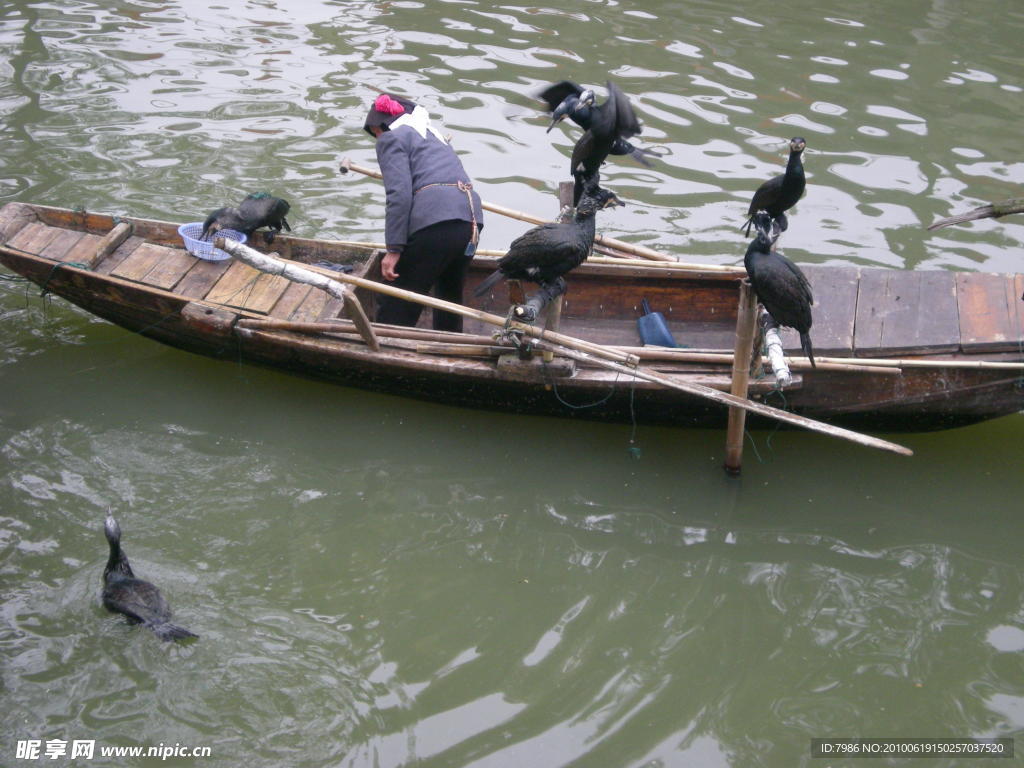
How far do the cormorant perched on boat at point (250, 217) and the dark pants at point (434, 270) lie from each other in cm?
96

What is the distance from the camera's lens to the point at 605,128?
14.3 feet

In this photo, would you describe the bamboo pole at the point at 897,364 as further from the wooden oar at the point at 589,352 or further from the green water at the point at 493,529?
the green water at the point at 493,529

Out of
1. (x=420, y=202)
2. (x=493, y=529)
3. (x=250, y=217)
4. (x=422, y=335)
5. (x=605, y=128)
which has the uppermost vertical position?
(x=605, y=128)

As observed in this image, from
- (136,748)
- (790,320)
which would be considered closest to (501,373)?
(790,320)

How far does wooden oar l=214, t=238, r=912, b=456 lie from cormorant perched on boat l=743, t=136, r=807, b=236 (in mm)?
890

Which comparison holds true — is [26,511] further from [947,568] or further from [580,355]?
[947,568]

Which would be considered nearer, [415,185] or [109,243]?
[415,185]

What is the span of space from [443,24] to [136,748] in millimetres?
9281

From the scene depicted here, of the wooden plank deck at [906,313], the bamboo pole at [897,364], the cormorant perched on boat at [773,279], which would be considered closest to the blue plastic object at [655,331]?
the bamboo pole at [897,364]

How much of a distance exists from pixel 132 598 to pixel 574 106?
3097 mm

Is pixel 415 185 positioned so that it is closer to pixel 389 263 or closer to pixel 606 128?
pixel 389 263

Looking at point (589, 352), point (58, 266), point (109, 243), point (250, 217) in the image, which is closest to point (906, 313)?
point (589, 352)

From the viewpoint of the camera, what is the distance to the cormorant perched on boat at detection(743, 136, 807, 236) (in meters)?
4.01

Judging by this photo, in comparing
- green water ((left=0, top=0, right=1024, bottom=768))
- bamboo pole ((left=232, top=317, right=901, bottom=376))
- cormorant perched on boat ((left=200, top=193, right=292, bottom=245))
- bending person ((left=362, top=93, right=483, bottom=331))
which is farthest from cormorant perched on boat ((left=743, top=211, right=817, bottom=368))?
cormorant perched on boat ((left=200, top=193, right=292, bottom=245))
